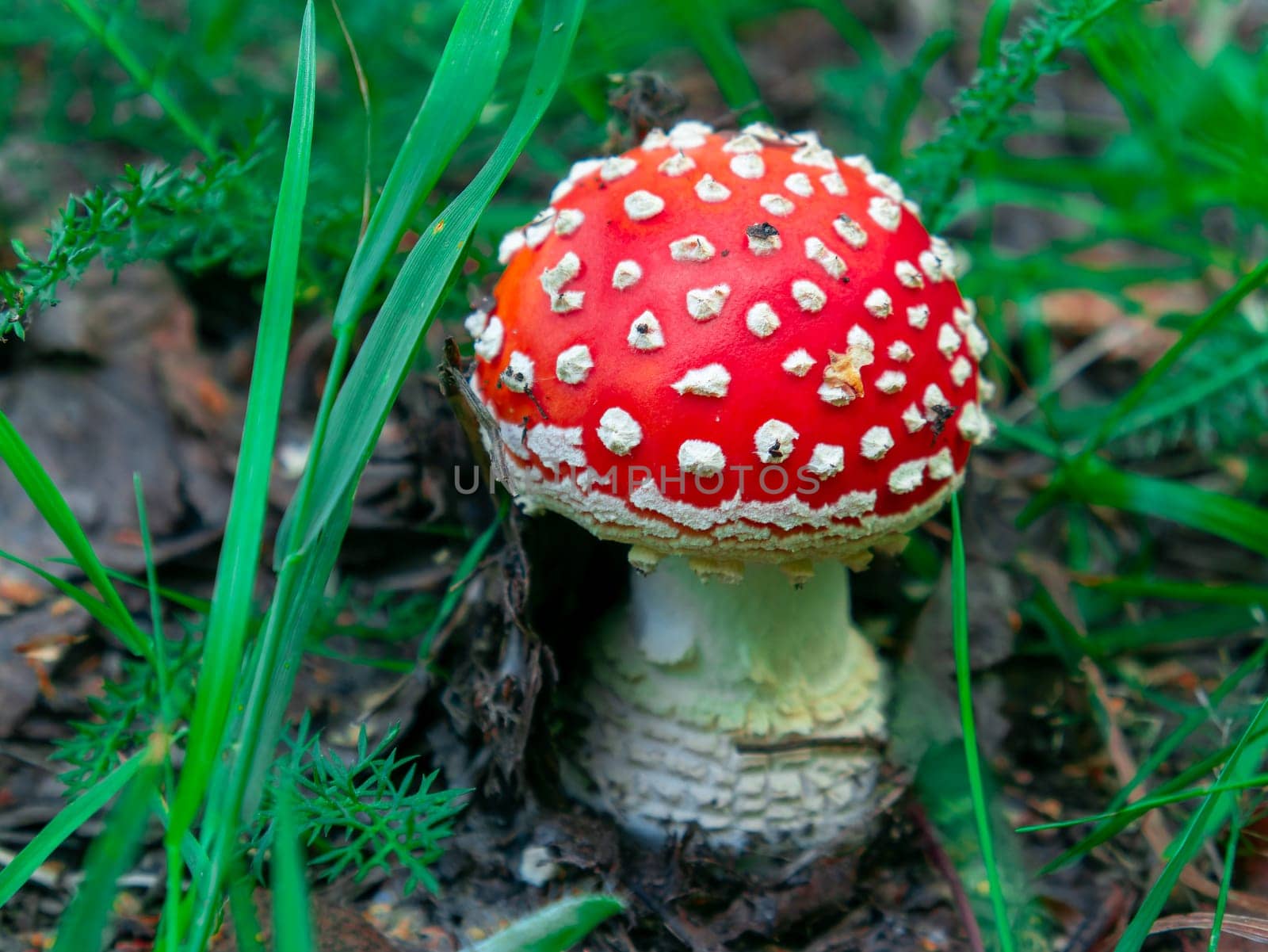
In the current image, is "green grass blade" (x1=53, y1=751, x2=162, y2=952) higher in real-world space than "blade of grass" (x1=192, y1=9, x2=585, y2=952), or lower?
lower

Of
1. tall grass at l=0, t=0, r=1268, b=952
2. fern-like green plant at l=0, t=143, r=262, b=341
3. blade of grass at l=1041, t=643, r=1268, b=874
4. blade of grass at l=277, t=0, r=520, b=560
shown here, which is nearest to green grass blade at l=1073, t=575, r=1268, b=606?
tall grass at l=0, t=0, r=1268, b=952

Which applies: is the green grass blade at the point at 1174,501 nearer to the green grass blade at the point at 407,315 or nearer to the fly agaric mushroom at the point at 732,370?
the fly agaric mushroom at the point at 732,370

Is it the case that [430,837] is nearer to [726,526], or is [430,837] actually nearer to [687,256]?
[726,526]

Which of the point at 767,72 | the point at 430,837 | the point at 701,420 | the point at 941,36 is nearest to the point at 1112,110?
the point at 767,72

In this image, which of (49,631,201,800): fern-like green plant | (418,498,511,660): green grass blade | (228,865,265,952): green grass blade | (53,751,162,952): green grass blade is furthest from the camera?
(418,498,511,660): green grass blade

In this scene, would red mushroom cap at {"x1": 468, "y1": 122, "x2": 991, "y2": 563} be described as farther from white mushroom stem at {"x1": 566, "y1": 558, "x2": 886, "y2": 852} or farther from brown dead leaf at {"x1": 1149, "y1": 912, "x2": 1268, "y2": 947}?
brown dead leaf at {"x1": 1149, "y1": 912, "x2": 1268, "y2": 947}

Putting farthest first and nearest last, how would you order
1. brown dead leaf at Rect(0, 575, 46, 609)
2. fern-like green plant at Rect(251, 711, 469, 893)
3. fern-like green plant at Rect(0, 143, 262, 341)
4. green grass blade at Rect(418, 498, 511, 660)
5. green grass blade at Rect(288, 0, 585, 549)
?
1. brown dead leaf at Rect(0, 575, 46, 609)
2. green grass blade at Rect(418, 498, 511, 660)
3. fern-like green plant at Rect(0, 143, 262, 341)
4. fern-like green plant at Rect(251, 711, 469, 893)
5. green grass blade at Rect(288, 0, 585, 549)

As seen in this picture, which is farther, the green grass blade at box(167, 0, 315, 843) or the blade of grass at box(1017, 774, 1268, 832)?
the blade of grass at box(1017, 774, 1268, 832)
